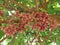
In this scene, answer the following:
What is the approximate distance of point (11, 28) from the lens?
2.35ft

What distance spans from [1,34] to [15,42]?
0.30 ft

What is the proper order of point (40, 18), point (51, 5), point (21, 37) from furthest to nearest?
point (21, 37), point (51, 5), point (40, 18)

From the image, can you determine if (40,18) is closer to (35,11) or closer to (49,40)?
(35,11)

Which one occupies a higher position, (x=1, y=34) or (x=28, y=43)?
(x=1, y=34)

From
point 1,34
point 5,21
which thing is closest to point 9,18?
point 5,21

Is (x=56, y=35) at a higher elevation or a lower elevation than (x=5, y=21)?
lower

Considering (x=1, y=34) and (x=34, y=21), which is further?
(x=1, y=34)

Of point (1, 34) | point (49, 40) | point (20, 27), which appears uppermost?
point (20, 27)

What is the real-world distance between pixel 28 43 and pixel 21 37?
6cm

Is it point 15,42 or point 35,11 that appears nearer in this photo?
point 35,11

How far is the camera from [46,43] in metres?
1.08

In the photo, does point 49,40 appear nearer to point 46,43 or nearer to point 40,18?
point 46,43

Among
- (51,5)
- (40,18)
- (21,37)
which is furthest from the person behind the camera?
(21,37)

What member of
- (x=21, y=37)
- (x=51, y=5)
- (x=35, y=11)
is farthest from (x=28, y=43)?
(x=35, y=11)
